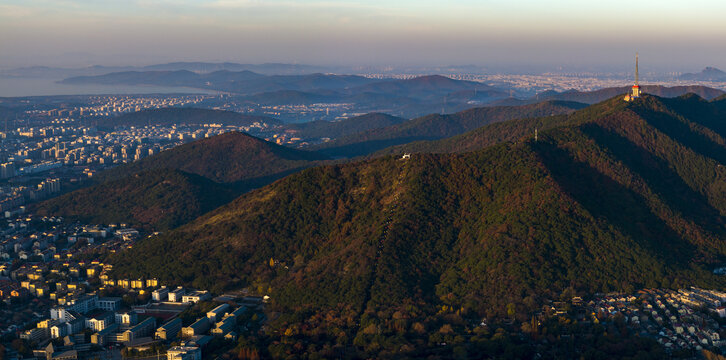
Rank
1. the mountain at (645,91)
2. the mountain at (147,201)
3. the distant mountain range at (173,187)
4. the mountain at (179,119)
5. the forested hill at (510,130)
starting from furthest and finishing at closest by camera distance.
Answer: the mountain at (179,119)
the mountain at (645,91)
the forested hill at (510,130)
the distant mountain range at (173,187)
the mountain at (147,201)

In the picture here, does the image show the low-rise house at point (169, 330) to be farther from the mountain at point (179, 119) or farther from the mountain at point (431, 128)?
the mountain at point (179, 119)

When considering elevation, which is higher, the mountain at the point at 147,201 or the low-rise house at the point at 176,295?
the mountain at the point at 147,201

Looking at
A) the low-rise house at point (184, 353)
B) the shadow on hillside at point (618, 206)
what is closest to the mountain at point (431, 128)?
the shadow on hillside at point (618, 206)

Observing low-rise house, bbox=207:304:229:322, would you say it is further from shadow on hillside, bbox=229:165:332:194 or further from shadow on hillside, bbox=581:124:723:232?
shadow on hillside, bbox=229:165:332:194

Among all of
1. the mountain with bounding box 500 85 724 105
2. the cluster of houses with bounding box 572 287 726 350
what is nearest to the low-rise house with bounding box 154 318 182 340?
the cluster of houses with bounding box 572 287 726 350

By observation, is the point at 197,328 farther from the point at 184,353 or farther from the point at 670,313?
the point at 670,313

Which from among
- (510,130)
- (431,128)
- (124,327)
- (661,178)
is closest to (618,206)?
(661,178)

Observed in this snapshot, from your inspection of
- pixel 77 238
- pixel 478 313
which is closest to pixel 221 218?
pixel 77 238
